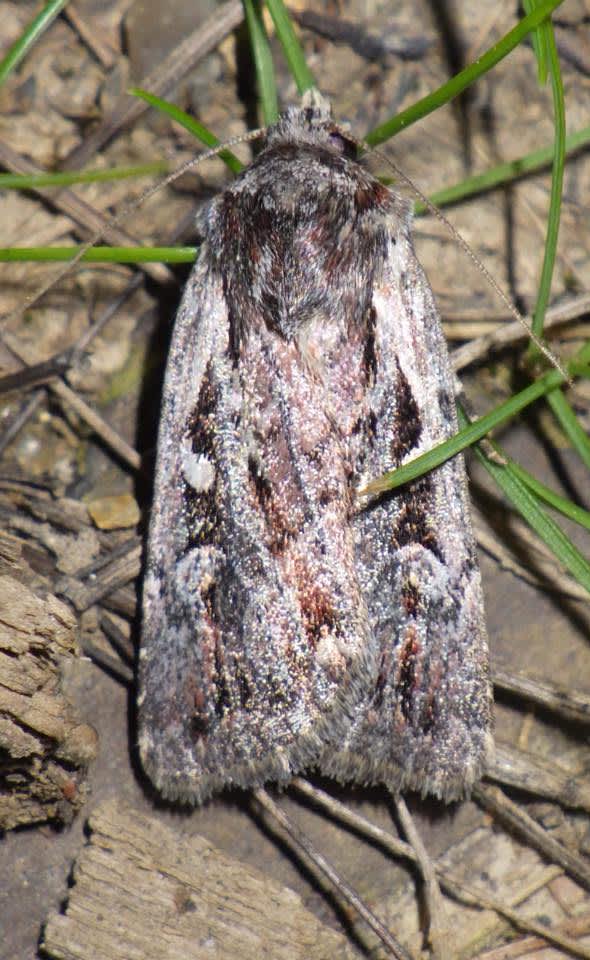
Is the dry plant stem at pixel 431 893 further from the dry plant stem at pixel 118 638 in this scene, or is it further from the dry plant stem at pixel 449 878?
the dry plant stem at pixel 118 638

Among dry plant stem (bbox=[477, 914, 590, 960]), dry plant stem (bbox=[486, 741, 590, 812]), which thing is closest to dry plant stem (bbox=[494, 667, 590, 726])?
dry plant stem (bbox=[486, 741, 590, 812])

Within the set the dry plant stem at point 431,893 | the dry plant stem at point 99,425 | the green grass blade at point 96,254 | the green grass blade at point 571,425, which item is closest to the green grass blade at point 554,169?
the green grass blade at point 571,425

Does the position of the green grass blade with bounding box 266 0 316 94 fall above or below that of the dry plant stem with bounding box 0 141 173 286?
above

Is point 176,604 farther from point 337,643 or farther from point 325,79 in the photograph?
point 325,79

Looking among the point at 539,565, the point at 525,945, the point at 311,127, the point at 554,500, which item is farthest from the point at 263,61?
the point at 525,945

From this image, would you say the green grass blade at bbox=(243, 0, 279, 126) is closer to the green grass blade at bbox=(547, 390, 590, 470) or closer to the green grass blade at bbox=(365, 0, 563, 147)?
the green grass blade at bbox=(365, 0, 563, 147)

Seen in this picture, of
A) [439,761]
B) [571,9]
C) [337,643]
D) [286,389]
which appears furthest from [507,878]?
[571,9]

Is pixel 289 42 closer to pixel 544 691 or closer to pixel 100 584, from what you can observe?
pixel 100 584
